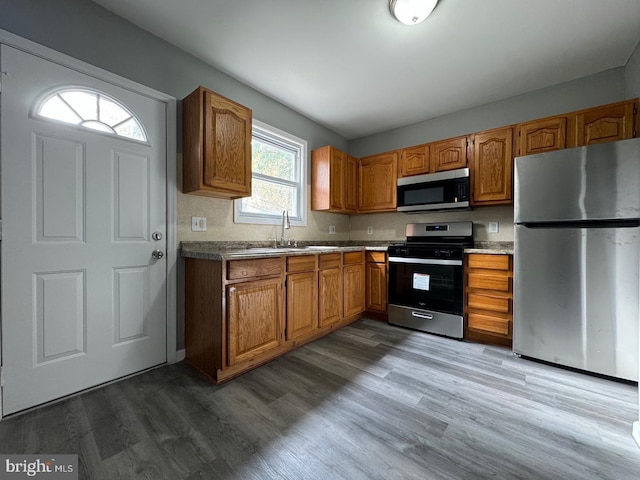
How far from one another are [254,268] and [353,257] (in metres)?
1.46

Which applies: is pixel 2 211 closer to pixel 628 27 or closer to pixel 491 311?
pixel 491 311

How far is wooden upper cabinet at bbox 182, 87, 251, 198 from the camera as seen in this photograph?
6.49 ft

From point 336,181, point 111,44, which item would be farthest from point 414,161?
point 111,44

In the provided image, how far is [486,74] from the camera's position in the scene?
96.4 inches

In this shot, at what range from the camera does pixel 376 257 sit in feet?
10.7

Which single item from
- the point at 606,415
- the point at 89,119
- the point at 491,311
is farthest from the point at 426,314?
the point at 89,119

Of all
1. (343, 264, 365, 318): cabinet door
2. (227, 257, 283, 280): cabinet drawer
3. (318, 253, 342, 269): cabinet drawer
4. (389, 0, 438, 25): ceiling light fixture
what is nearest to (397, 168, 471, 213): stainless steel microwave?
(343, 264, 365, 318): cabinet door

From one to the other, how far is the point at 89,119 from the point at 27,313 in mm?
1265

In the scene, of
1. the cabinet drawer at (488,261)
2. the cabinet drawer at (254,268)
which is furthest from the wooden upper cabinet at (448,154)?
the cabinet drawer at (254,268)

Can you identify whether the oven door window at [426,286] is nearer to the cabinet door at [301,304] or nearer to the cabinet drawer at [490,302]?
the cabinet drawer at [490,302]

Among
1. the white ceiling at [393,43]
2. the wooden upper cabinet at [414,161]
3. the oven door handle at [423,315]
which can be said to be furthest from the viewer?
the wooden upper cabinet at [414,161]

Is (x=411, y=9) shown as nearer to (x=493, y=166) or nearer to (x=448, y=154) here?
(x=448, y=154)

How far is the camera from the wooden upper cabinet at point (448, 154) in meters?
2.88

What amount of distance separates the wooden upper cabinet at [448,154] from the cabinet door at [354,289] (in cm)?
153
